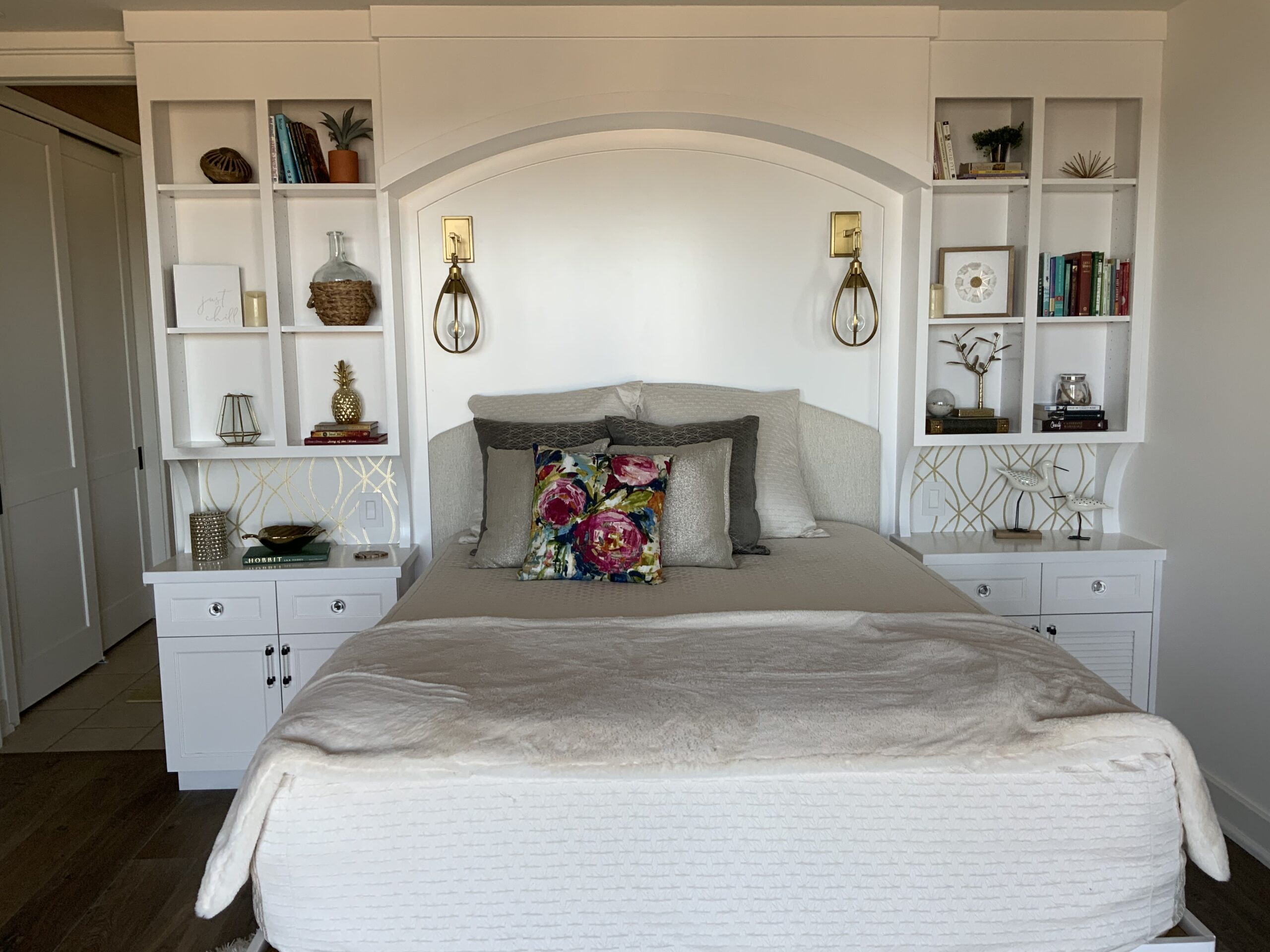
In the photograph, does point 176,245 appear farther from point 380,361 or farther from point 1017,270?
point 1017,270

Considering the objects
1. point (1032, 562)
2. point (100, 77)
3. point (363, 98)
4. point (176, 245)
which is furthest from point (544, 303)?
point (1032, 562)

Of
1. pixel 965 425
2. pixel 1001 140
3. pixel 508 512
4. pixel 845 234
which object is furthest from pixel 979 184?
pixel 508 512

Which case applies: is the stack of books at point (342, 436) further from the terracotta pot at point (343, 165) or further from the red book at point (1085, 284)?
the red book at point (1085, 284)

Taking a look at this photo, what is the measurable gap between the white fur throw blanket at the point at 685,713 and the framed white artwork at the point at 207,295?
5.47ft

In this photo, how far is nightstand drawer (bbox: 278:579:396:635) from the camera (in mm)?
2934

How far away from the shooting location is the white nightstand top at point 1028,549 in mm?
3010

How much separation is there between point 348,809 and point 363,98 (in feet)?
7.47

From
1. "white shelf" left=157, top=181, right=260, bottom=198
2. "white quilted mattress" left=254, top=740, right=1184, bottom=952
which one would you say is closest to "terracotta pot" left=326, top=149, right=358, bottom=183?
"white shelf" left=157, top=181, right=260, bottom=198

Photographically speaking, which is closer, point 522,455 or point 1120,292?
point 522,455

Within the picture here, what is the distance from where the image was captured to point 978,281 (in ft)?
10.3

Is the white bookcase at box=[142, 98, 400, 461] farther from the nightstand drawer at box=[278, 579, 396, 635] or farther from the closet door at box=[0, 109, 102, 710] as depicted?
the closet door at box=[0, 109, 102, 710]

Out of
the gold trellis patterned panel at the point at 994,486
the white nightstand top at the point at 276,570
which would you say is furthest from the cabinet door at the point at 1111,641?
the white nightstand top at the point at 276,570

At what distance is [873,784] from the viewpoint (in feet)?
4.80

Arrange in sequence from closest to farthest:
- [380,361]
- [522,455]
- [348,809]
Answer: [348,809] → [522,455] → [380,361]
